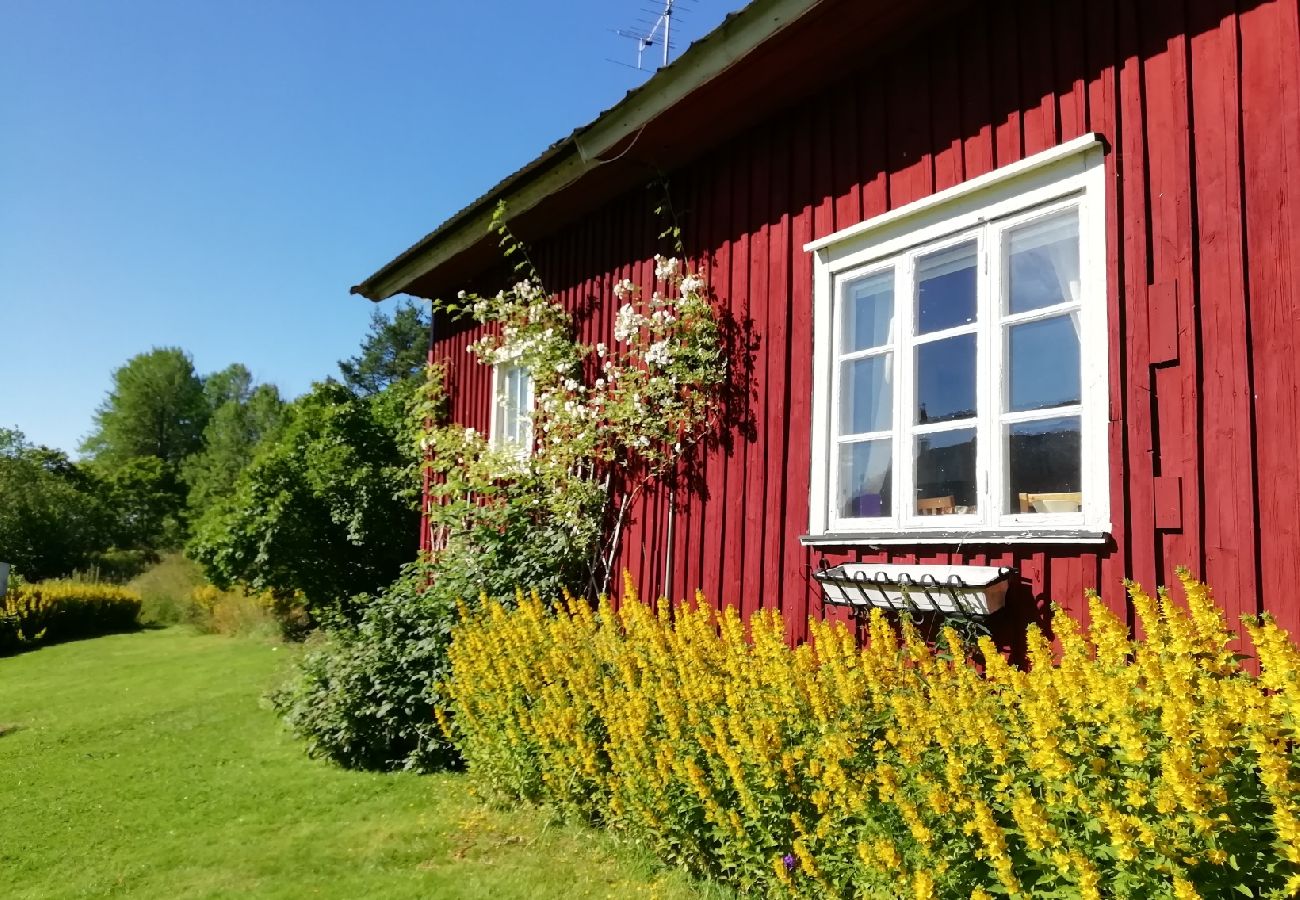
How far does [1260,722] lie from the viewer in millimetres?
2072

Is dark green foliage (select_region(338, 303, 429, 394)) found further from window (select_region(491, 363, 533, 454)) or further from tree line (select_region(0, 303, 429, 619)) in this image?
window (select_region(491, 363, 533, 454))

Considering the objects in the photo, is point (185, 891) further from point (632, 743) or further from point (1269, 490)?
point (1269, 490)

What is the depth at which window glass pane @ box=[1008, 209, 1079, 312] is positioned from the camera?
3824 millimetres

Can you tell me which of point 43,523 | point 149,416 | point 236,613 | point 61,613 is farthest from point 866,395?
point 149,416

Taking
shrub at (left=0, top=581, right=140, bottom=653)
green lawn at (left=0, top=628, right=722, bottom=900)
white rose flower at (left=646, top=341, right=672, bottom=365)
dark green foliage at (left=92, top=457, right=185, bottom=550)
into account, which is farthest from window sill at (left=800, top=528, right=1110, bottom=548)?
dark green foliage at (left=92, top=457, right=185, bottom=550)

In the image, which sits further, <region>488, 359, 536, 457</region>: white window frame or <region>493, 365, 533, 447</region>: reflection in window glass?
<region>493, 365, 533, 447</region>: reflection in window glass

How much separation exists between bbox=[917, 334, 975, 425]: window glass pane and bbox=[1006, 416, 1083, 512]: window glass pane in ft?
0.95

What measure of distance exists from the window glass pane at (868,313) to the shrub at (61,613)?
1781cm

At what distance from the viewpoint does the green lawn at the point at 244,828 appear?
4.20 metres

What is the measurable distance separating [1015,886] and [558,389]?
5070mm

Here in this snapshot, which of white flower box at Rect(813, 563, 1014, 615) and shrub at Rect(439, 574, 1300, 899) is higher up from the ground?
white flower box at Rect(813, 563, 1014, 615)

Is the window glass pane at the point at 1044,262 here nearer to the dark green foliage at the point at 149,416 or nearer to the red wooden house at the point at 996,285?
the red wooden house at the point at 996,285

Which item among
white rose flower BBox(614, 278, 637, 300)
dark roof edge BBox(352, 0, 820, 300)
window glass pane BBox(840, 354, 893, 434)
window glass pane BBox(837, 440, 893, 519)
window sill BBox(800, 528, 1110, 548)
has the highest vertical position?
dark roof edge BBox(352, 0, 820, 300)

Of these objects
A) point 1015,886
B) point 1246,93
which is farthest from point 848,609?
point 1246,93
